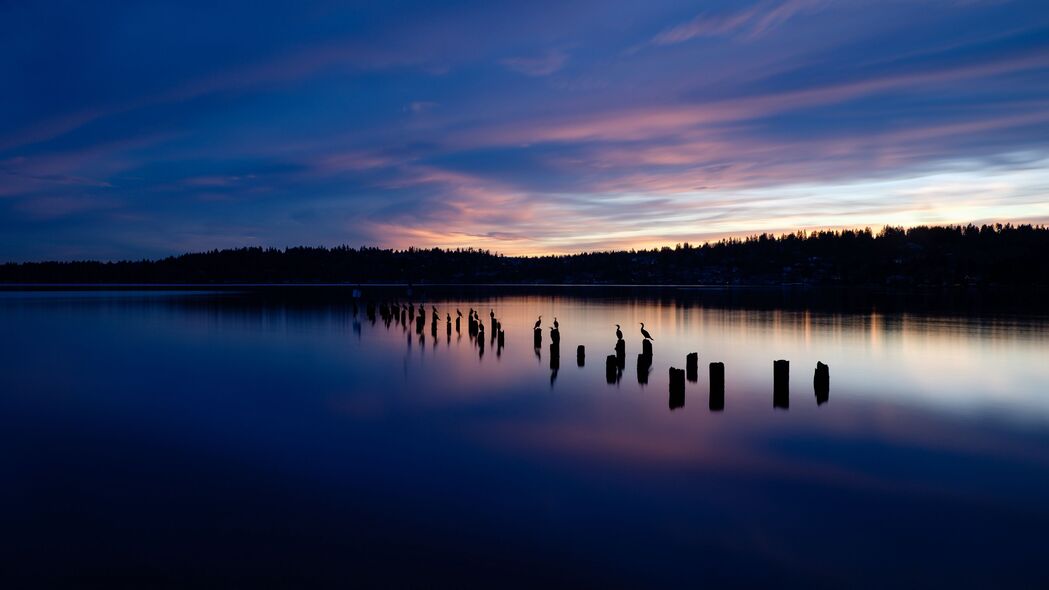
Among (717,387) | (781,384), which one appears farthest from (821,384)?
(717,387)

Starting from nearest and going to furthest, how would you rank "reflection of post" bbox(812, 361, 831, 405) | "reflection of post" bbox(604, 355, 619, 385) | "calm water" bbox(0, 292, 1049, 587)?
1. "calm water" bbox(0, 292, 1049, 587)
2. "reflection of post" bbox(812, 361, 831, 405)
3. "reflection of post" bbox(604, 355, 619, 385)

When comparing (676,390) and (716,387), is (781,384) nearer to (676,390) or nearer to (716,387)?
(716,387)

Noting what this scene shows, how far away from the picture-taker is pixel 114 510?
7961 millimetres

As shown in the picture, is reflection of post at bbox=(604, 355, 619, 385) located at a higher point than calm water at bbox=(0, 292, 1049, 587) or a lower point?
higher

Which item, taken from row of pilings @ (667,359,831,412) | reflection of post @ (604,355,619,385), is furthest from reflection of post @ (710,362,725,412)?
reflection of post @ (604,355,619,385)

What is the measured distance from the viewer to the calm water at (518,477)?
662cm

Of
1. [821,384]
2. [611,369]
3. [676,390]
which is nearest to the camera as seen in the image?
[676,390]

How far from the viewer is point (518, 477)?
9.57 meters

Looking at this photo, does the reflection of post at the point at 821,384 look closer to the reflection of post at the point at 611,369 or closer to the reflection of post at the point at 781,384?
the reflection of post at the point at 781,384

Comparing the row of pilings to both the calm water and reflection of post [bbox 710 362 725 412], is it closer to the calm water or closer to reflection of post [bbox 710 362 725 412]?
reflection of post [bbox 710 362 725 412]

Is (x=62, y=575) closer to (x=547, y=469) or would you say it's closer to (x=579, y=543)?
(x=579, y=543)

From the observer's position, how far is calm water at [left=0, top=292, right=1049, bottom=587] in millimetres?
6625

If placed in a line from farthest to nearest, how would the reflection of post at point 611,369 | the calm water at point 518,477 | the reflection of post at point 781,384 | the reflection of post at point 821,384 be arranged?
the reflection of post at point 611,369, the reflection of post at point 821,384, the reflection of post at point 781,384, the calm water at point 518,477

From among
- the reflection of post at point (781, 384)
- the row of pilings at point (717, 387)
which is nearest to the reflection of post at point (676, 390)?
the row of pilings at point (717, 387)
